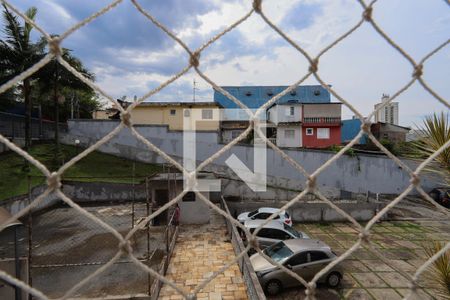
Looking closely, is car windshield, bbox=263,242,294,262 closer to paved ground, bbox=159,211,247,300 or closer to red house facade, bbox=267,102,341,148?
paved ground, bbox=159,211,247,300

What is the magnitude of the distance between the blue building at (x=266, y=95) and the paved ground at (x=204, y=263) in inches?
567

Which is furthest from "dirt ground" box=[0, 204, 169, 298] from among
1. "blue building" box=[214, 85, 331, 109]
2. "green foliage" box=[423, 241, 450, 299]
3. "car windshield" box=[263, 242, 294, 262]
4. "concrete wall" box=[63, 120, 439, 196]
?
"blue building" box=[214, 85, 331, 109]

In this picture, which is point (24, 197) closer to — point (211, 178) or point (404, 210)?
point (211, 178)

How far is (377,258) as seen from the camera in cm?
698

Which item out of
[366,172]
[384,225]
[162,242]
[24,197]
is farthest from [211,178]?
[366,172]

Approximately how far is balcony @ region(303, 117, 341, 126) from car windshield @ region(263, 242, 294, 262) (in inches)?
484

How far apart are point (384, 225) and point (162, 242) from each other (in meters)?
8.00

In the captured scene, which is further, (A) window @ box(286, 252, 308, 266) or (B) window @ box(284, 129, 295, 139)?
(B) window @ box(284, 129, 295, 139)

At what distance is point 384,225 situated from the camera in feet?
32.3

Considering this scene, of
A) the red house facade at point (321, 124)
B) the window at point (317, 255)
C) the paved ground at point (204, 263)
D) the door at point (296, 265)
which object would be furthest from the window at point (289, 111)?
A: the door at point (296, 265)

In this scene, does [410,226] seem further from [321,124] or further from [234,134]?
[234,134]

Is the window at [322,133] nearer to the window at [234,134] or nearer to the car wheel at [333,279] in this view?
the window at [234,134]

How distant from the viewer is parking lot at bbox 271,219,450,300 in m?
5.45

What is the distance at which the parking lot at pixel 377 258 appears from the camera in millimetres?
5453
